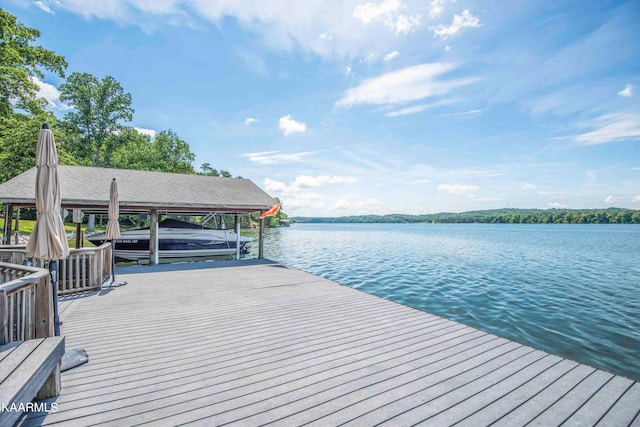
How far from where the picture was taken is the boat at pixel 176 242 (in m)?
13.0

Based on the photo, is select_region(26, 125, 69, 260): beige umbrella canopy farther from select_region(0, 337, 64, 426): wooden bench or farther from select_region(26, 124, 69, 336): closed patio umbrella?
select_region(0, 337, 64, 426): wooden bench

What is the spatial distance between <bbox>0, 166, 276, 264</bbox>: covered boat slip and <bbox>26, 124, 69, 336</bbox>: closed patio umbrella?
6.34m

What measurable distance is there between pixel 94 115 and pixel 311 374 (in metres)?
33.5

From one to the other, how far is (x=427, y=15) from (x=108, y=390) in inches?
469

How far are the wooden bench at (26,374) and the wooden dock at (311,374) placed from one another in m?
0.21

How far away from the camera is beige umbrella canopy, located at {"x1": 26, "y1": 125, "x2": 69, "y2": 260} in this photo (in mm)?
3322

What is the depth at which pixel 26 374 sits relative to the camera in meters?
2.06

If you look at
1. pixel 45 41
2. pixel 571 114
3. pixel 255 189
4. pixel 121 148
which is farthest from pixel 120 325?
pixel 121 148

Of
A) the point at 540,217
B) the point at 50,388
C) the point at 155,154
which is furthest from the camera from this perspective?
the point at 540,217

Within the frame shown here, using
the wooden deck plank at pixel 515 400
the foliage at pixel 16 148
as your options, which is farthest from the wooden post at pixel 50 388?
the foliage at pixel 16 148

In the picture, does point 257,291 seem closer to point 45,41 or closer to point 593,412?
point 593,412

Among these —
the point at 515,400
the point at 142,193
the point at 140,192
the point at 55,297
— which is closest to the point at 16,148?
the point at 140,192

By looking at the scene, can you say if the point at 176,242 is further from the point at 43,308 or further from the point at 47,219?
the point at 43,308

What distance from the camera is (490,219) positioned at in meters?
97.7
